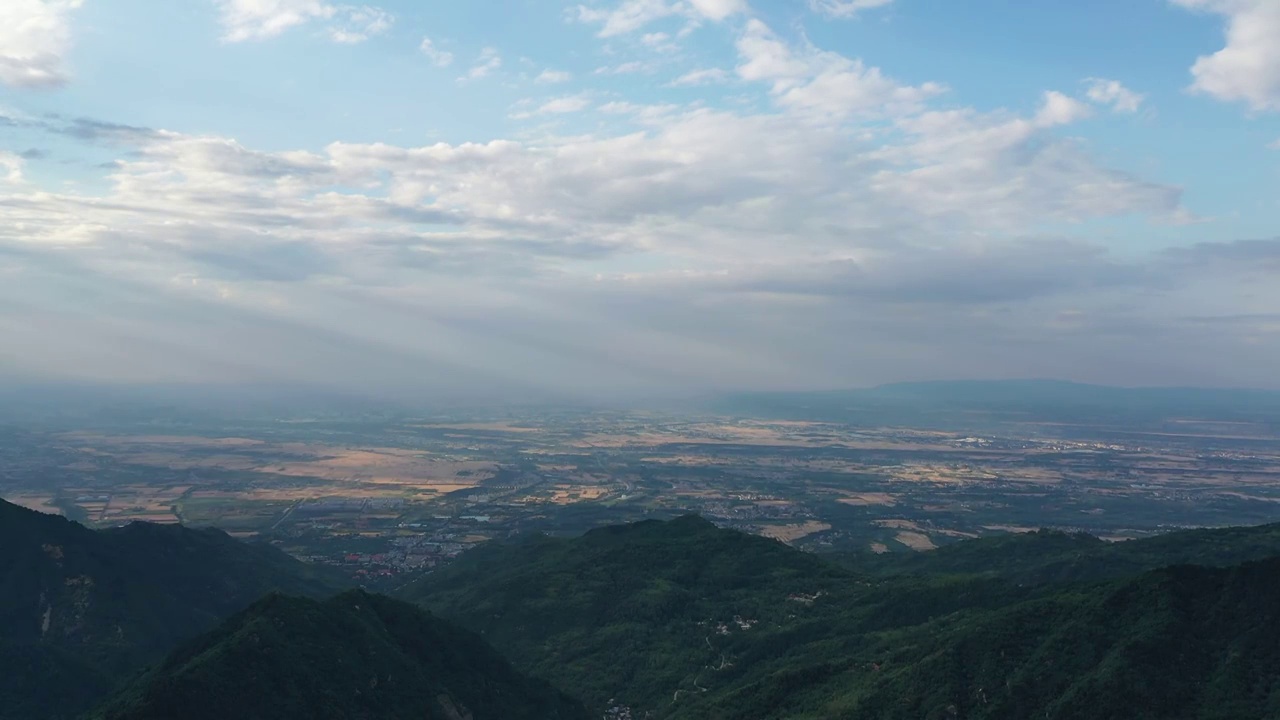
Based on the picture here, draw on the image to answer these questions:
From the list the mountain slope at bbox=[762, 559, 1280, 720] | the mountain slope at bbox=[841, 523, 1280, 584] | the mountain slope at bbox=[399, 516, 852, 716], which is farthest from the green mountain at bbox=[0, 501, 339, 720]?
the mountain slope at bbox=[841, 523, 1280, 584]

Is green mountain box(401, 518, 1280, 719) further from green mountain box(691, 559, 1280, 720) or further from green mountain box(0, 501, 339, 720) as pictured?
green mountain box(0, 501, 339, 720)

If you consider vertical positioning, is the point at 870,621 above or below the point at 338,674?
below

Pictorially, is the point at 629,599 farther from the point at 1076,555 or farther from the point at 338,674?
the point at 1076,555

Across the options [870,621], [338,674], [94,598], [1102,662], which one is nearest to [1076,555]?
[870,621]

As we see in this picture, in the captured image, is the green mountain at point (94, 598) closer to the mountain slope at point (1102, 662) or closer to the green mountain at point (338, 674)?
the green mountain at point (338, 674)

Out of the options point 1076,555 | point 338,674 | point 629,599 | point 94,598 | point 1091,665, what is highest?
point 1091,665

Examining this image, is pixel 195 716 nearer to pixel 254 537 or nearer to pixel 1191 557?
pixel 1191 557

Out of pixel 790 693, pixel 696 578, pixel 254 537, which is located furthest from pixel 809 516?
pixel 790 693
